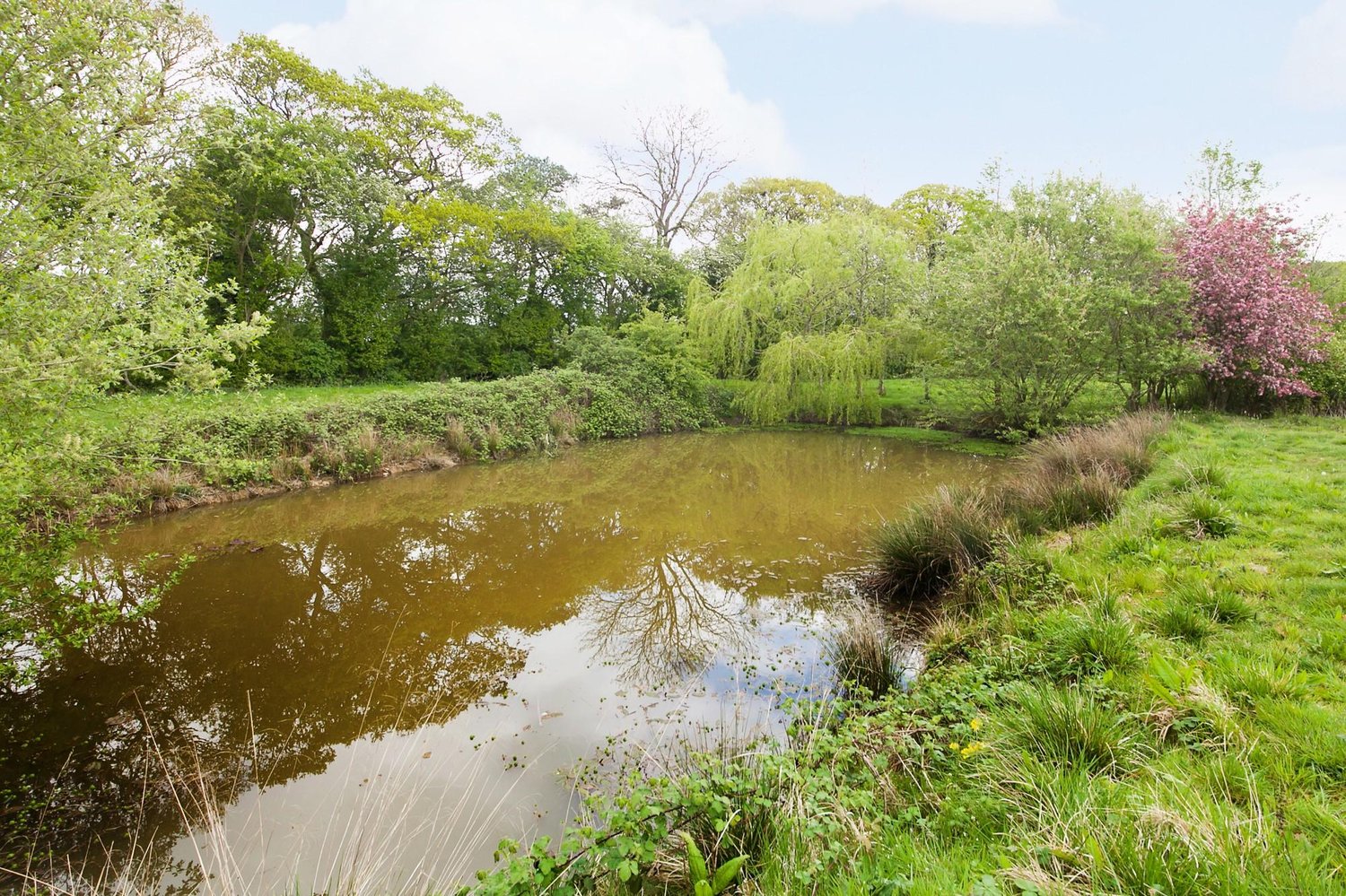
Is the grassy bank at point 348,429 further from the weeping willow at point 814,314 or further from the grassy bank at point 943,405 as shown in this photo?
the weeping willow at point 814,314

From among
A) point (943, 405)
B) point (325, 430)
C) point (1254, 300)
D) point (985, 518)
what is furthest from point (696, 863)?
point (943, 405)

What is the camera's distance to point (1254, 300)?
1072 centimetres

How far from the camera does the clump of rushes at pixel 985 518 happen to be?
5273 mm

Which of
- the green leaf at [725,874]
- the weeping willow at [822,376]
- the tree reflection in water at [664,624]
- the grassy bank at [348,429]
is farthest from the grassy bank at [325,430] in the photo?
the green leaf at [725,874]

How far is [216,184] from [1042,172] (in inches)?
741

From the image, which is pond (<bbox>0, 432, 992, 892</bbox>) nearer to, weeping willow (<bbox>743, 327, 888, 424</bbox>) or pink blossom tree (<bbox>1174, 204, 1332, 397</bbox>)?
weeping willow (<bbox>743, 327, 888, 424</bbox>)

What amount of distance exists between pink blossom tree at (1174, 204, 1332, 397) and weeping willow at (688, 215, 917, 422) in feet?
18.8

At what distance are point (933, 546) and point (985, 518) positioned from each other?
2.67ft

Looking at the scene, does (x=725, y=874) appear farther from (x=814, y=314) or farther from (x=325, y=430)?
(x=814, y=314)

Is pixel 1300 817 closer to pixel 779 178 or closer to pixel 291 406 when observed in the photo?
pixel 291 406

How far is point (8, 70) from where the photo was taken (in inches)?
148

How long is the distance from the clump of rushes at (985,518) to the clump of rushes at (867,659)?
1264 mm

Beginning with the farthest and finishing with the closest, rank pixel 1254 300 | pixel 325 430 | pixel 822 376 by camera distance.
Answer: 1. pixel 822 376
2. pixel 1254 300
3. pixel 325 430

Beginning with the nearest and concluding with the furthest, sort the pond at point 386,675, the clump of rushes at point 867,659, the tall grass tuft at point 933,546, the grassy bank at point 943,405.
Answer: the pond at point 386,675 → the clump of rushes at point 867,659 → the tall grass tuft at point 933,546 → the grassy bank at point 943,405
